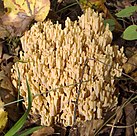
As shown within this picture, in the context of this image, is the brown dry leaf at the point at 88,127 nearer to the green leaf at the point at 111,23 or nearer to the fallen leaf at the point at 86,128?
the fallen leaf at the point at 86,128

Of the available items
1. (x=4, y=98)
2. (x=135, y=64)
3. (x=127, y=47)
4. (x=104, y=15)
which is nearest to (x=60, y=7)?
(x=104, y=15)

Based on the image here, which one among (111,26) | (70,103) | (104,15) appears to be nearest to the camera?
(70,103)

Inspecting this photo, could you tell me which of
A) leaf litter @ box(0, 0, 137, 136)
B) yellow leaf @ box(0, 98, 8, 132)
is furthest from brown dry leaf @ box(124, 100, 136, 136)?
yellow leaf @ box(0, 98, 8, 132)

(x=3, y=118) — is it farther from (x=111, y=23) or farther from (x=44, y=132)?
(x=111, y=23)

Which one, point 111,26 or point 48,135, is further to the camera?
point 111,26

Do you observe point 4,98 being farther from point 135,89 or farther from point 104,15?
point 104,15

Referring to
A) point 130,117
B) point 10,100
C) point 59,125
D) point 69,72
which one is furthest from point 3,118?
point 130,117

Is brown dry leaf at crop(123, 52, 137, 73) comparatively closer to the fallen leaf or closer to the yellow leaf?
the fallen leaf
